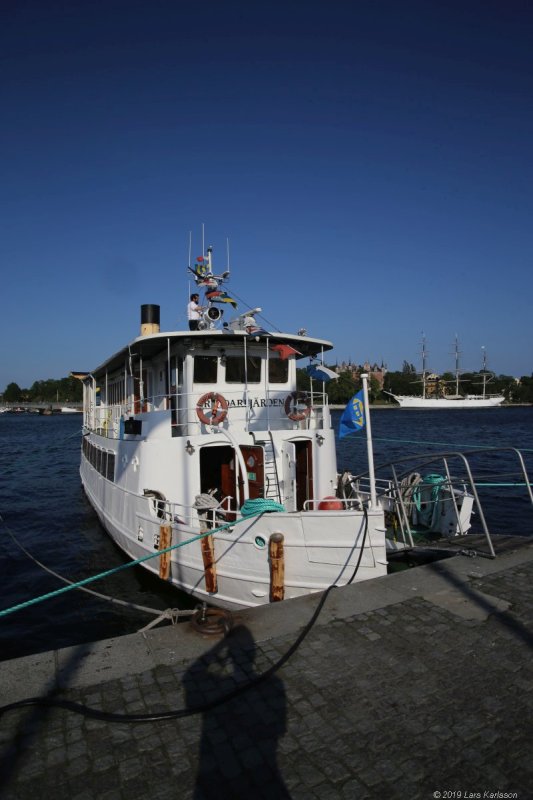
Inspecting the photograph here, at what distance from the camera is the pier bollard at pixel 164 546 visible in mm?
9242

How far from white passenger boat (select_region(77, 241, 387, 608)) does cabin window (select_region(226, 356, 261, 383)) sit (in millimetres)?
29

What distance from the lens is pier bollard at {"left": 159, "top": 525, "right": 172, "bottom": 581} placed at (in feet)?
30.3

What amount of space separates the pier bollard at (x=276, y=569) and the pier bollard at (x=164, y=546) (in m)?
2.60

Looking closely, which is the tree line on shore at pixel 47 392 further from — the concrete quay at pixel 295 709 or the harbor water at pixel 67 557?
the concrete quay at pixel 295 709

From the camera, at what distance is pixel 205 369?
1169cm

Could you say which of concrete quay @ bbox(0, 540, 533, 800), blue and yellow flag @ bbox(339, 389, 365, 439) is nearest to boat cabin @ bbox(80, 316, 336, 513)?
blue and yellow flag @ bbox(339, 389, 365, 439)

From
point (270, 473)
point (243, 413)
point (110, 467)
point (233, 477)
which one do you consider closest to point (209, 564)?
point (270, 473)

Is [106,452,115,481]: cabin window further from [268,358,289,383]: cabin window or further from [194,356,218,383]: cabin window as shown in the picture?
[268,358,289,383]: cabin window

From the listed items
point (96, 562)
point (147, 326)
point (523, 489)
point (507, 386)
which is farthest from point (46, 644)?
point (507, 386)

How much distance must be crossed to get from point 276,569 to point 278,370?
6.13 m

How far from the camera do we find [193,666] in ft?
15.2

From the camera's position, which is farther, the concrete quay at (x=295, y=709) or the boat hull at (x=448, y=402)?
the boat hull at (x=448, y=402)

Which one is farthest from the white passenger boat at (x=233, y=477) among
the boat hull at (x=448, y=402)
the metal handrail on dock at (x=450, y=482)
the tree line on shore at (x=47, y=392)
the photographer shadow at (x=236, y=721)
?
the tree line on shore at (x=47, y=392)

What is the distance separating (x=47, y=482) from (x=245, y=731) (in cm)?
2707
